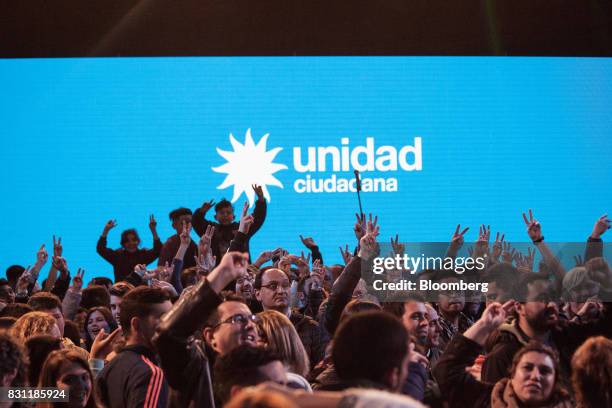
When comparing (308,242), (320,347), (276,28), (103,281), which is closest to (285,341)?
(320,347)

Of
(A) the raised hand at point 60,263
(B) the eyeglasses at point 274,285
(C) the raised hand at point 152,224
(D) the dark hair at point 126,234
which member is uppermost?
(C) the raised hand at point 152,224

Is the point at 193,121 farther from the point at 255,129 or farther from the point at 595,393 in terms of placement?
the point at 595,393

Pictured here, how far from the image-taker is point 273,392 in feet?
4.43

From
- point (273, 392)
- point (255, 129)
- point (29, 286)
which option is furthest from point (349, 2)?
point (273, 392)

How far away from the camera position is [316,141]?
25.6 feet

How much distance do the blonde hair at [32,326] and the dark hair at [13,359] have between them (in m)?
0.76

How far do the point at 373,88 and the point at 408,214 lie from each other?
125 centimetres

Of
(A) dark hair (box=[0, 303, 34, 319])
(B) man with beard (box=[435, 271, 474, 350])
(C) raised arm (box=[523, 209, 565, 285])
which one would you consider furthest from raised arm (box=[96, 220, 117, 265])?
(C) raised arm (box=[523, 209, 565, 285])

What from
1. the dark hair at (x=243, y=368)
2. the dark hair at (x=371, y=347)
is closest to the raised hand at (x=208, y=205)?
the dark hair at (x=243, y=368)

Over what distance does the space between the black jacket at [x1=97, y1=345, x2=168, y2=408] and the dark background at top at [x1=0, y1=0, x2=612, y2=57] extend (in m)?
5.71

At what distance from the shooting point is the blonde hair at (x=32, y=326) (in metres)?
3.44

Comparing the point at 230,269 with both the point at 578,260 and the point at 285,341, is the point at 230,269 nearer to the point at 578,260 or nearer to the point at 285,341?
the point at 285,341

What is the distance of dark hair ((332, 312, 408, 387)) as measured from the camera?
5.72 ft

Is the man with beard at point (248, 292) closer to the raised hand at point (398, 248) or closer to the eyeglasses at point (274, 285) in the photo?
the eyeglasses at point (274, 285)
